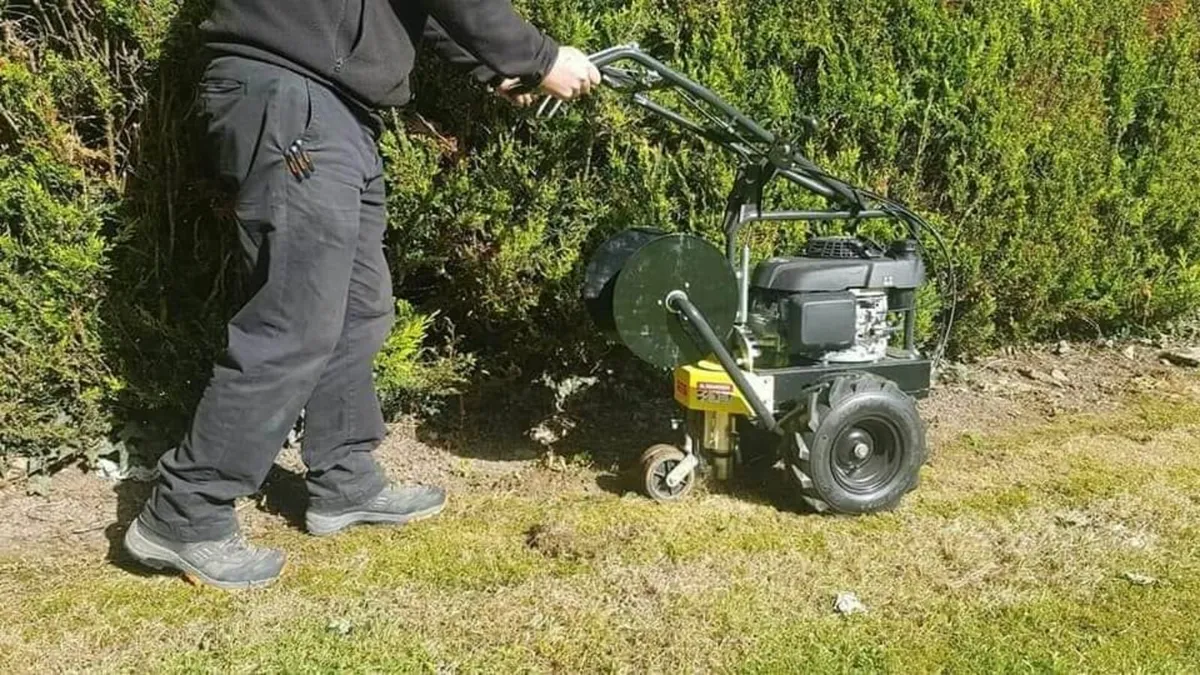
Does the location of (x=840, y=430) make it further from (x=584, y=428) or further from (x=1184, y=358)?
(x=1184, y=358)

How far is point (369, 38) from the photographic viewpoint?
2891 millimetres

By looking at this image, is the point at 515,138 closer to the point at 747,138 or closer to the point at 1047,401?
the point at 747,138

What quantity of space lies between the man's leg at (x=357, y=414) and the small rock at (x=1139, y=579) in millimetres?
2039

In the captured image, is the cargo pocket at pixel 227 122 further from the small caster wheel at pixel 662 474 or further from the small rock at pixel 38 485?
the small caster wheel at pixel 662 474

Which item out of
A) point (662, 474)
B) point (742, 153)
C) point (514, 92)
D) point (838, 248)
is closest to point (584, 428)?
point (662, 474)

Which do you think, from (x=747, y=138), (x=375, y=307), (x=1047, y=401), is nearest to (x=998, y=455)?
(x=1047, y=401)

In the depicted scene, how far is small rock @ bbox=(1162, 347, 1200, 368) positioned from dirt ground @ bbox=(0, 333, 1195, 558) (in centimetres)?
4

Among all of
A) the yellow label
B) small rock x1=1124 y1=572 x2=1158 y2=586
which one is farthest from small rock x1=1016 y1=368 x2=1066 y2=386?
the yellow label

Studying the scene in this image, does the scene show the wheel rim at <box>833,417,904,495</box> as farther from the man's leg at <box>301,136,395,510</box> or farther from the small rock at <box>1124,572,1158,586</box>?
the man's leg at <box>301,136,395,510</box>

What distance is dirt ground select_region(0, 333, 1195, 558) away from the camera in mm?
3479

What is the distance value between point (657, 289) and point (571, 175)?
0.68m

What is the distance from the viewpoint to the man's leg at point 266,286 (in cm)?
280

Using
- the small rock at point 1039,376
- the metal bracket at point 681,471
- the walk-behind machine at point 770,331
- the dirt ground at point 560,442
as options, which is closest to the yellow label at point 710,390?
the walk-behind machine at point 770,331

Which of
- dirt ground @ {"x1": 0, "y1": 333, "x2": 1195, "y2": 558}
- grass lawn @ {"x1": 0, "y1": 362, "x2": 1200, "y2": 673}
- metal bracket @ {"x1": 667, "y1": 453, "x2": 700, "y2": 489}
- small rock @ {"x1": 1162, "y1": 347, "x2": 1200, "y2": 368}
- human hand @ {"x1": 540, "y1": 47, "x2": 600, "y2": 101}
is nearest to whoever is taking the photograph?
grass lawn @ {"x1": 0, "y1": 362, "x2": 1200, "y2": 673}
